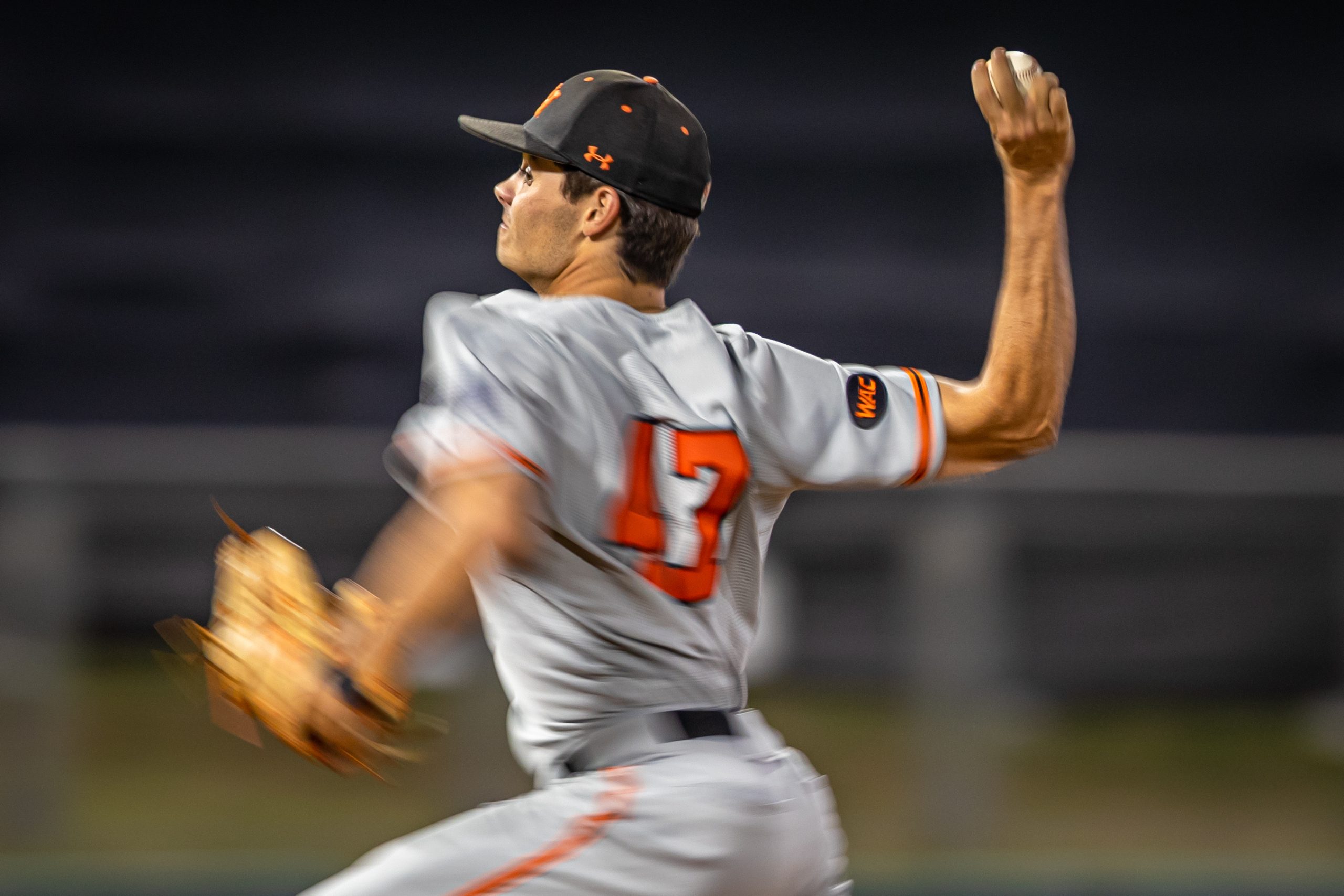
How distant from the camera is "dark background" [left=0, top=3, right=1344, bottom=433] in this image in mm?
6871

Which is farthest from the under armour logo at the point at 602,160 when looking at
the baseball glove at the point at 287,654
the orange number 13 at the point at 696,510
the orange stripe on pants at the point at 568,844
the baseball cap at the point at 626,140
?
the orange stripe on pants at the point at 568,844

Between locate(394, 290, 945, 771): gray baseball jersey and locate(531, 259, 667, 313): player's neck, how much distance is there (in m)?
0.04

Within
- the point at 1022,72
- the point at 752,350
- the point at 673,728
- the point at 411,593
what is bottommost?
the point at 673,728

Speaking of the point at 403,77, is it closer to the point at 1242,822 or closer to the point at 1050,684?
the point at 1050,684

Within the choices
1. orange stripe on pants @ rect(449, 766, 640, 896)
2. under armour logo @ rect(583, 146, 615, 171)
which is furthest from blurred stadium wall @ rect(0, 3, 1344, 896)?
orange stripe on pants @ rect(449, 766, 640, 896)

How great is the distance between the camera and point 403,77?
719 centimetres

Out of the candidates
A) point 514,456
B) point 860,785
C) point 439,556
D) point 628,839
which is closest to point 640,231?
point 514,456

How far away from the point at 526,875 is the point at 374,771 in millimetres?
193

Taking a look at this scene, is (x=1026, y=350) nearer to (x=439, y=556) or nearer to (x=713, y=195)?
(x=439, y=556)

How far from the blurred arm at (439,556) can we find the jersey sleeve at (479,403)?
3 centimetres

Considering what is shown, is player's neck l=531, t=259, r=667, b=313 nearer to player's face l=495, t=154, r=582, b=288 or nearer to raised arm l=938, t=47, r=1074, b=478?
player's face l=495, t=154, r=582, b=288

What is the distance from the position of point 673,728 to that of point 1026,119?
0.89 meters

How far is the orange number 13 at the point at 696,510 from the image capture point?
172 centimetres

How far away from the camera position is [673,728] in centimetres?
175
